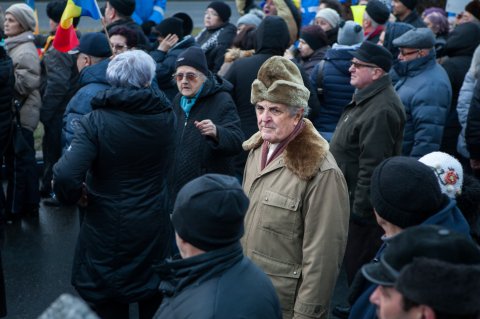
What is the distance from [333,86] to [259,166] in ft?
9.38

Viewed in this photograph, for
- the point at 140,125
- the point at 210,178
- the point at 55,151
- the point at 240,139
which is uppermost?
the point at 210,178

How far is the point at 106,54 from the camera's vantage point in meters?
5.93

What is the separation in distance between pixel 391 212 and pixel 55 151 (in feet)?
18.9

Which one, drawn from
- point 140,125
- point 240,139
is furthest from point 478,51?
point 140,125

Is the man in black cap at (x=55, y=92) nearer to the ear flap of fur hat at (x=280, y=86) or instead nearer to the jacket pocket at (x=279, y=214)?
the ear flap of fur hat at (x=280, y=86)

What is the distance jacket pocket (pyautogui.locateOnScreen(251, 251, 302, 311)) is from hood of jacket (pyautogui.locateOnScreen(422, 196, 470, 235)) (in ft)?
3.05

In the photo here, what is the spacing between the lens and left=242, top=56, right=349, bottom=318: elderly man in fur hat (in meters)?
3.63

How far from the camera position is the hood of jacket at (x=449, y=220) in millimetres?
2929

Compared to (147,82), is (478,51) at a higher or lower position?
lower

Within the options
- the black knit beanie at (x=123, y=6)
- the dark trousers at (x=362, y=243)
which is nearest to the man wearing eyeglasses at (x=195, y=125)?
the dark trousers at (x=362, y=243)

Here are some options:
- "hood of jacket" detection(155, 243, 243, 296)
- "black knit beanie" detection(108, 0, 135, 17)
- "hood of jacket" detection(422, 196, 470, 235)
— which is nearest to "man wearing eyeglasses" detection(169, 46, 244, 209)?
"hood of jacket" detection(422, 196, 470, 235)

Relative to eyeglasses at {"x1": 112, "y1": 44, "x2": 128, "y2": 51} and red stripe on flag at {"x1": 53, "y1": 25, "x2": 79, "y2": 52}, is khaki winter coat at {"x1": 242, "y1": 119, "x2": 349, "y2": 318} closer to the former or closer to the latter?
eyeglasses at {"x1": 112, "y1": 44, "x2": 128, "y2": 51}

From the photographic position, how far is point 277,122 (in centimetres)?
381

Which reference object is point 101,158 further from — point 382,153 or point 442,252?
point 442,252
